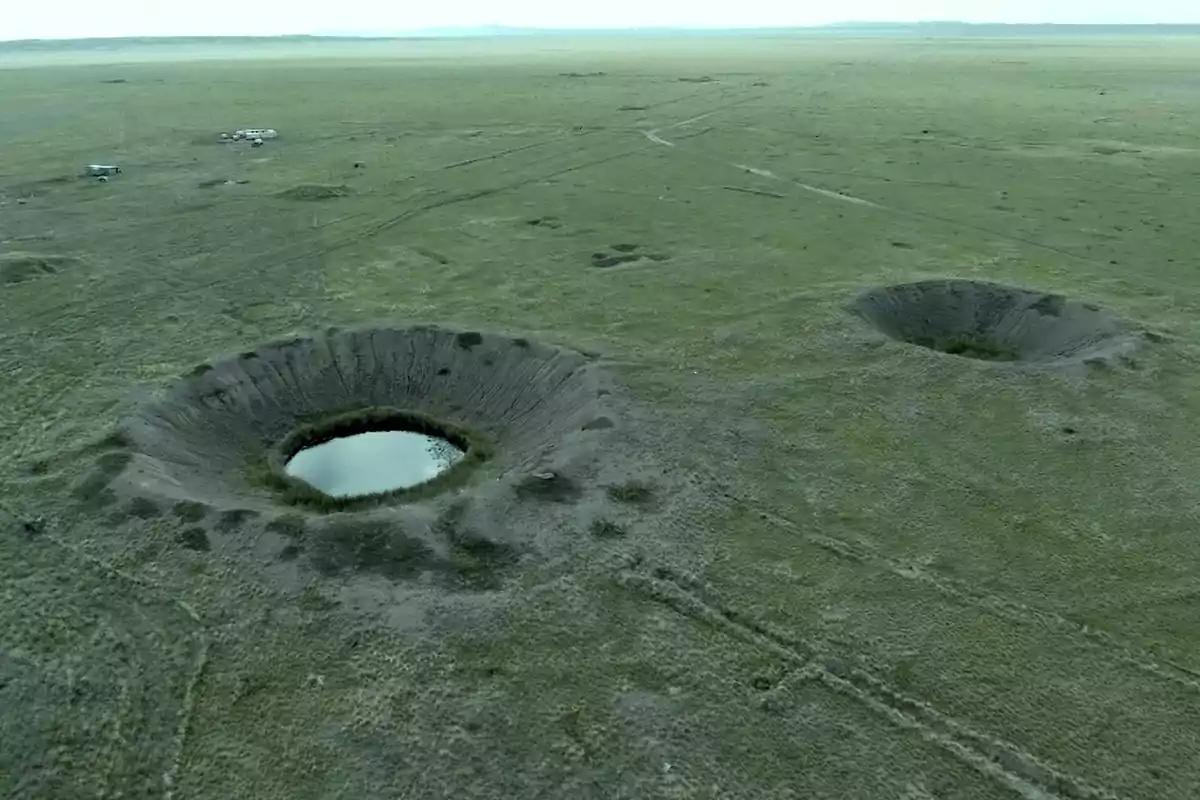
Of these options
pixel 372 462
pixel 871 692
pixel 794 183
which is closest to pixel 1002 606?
pixel 871 692

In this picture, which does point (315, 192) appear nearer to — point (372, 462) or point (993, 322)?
point (372, 462)

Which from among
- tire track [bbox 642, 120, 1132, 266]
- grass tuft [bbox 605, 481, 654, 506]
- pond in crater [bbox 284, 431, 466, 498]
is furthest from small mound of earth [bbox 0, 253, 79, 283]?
tire track [bbox 642, 120, 1132, 266]

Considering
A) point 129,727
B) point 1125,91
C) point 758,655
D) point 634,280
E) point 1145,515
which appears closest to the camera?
point 129,727

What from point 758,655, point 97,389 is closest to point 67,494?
point 97,389

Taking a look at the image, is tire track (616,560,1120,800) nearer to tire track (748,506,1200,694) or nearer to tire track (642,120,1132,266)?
tire track (748,506,1200,694)

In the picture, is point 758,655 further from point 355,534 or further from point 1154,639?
point 355,534
